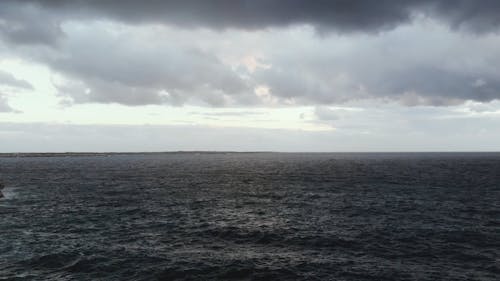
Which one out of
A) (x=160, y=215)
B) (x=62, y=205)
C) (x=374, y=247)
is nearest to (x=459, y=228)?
(x=374, y=247)

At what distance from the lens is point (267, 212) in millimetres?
60875

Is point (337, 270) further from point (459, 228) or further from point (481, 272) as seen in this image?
point (459, 228)

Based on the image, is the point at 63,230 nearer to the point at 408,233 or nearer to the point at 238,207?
the point at 238,207

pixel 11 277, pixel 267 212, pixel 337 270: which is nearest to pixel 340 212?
pixel 267 212

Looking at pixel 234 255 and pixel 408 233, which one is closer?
pixel 234 255

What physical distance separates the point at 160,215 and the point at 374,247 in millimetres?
32611

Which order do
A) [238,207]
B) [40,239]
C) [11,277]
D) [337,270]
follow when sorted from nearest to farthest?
1. [11,277]
2. [337,270]
3. [40,239]
4. [238,207]

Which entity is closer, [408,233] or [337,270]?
[337,270]

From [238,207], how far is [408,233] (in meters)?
30.0

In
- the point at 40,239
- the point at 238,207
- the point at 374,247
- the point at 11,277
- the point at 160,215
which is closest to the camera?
the point at 11,277

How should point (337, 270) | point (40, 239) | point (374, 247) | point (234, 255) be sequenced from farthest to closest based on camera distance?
point (40, 239) < point (374, 247) < point (234, 255) < point (337, 270)

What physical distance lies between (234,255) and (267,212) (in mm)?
24348

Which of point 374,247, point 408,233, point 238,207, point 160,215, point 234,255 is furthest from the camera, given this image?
point 238,207

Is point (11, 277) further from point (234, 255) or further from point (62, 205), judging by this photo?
point (62, 205)
